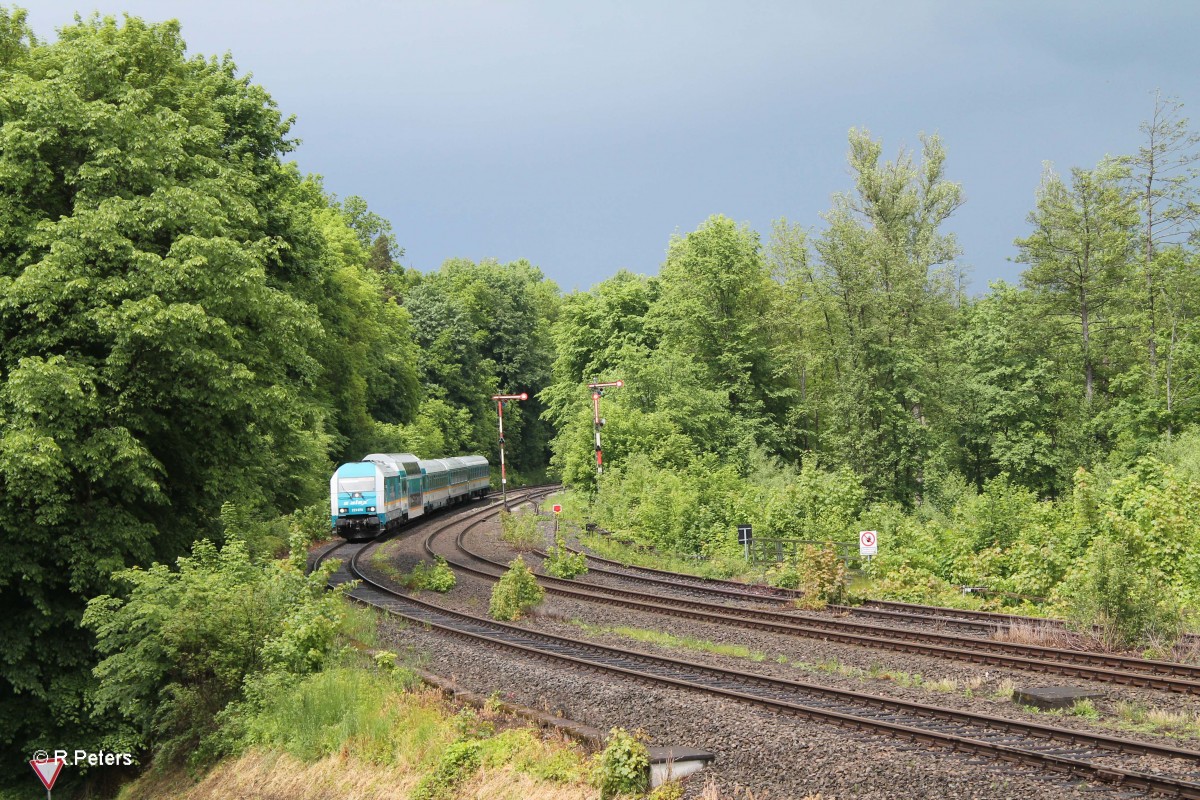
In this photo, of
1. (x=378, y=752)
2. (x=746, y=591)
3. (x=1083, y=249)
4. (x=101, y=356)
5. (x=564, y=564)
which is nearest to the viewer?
(x=378, y=752)

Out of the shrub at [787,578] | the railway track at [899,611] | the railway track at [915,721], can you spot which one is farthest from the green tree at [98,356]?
the shrub at [787,578]

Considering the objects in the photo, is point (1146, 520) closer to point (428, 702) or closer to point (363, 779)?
point (428, 702)

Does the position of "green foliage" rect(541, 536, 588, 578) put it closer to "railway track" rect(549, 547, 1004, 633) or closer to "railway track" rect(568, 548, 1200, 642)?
"railway track" rect(549, 547, 1004, 633)

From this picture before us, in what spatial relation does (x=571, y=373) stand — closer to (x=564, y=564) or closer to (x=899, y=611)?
(x=564, y=564)

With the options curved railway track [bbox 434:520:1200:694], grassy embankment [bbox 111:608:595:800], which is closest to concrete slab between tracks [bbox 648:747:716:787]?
grassy embankment [bbox 111:608:595:800]

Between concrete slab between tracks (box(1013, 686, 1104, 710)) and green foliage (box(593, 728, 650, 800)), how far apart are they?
5.39 m

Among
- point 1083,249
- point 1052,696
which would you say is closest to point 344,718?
point 1052,696

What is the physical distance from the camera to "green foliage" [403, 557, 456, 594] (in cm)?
2550

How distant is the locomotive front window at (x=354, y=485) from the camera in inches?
1497

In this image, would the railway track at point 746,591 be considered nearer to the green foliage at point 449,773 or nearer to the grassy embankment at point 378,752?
the grassy embankment at point 378,752

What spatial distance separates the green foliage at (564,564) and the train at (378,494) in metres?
12.2

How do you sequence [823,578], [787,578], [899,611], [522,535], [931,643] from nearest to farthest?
[931,643]
[899,611]
[823,578]
[787,578]
[522,535]

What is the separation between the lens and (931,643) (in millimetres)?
16516

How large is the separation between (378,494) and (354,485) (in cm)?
97
